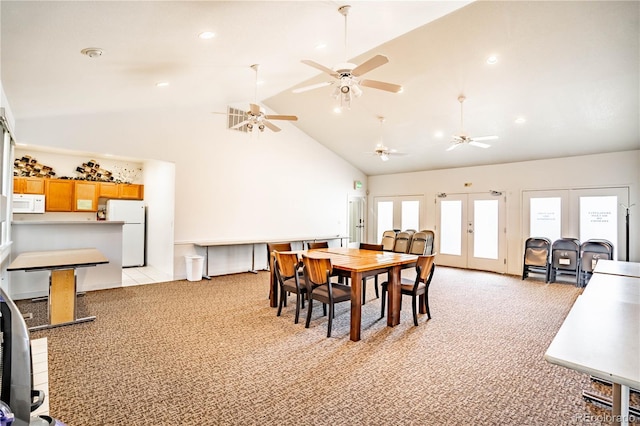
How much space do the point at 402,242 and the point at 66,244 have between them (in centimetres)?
700

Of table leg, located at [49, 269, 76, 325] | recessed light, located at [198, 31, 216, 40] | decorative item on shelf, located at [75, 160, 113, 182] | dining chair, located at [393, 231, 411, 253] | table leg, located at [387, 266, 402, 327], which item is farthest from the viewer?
dining chair, located at [393, 231, 411, 253]

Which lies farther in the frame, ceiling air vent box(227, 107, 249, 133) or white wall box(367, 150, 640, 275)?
ceiling air vent box(227, 107, 249, 133)

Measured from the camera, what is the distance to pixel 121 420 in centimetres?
211

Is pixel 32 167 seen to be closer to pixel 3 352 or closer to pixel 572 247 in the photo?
pixel 3 352

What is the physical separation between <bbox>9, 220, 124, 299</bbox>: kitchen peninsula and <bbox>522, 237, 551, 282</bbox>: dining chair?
26.6 feet

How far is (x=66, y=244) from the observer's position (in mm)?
5293

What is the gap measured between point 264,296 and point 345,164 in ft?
18.0

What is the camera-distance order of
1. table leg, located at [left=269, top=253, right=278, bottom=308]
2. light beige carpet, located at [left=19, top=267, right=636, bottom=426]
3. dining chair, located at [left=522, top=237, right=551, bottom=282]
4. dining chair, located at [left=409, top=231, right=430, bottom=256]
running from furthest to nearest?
dining chair, located at [left=409, top=231, right=430, bottom=256] < dining chair, located at [left=522, top=237, right=551, bottom=282] < table leg, located at [left=269, top=253, right=278, bottom=308] < light beige carpet, located at [left=19, top=267, right=636, bottom=426]

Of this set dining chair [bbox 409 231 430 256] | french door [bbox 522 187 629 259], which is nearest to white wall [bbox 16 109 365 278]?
dining chair [bbox 409 231 430 256]

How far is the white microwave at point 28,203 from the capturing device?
6.29 metres

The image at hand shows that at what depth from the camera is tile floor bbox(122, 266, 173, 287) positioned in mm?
6289

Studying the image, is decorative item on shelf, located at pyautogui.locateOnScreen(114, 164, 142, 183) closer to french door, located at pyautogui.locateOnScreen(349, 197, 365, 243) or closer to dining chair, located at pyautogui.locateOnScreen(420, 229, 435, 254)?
french door, located at pyautogui.locateOnScreen(349, 197, 365, 243)

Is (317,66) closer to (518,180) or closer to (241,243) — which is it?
(241,243)

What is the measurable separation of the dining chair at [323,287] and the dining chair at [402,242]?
481cm
